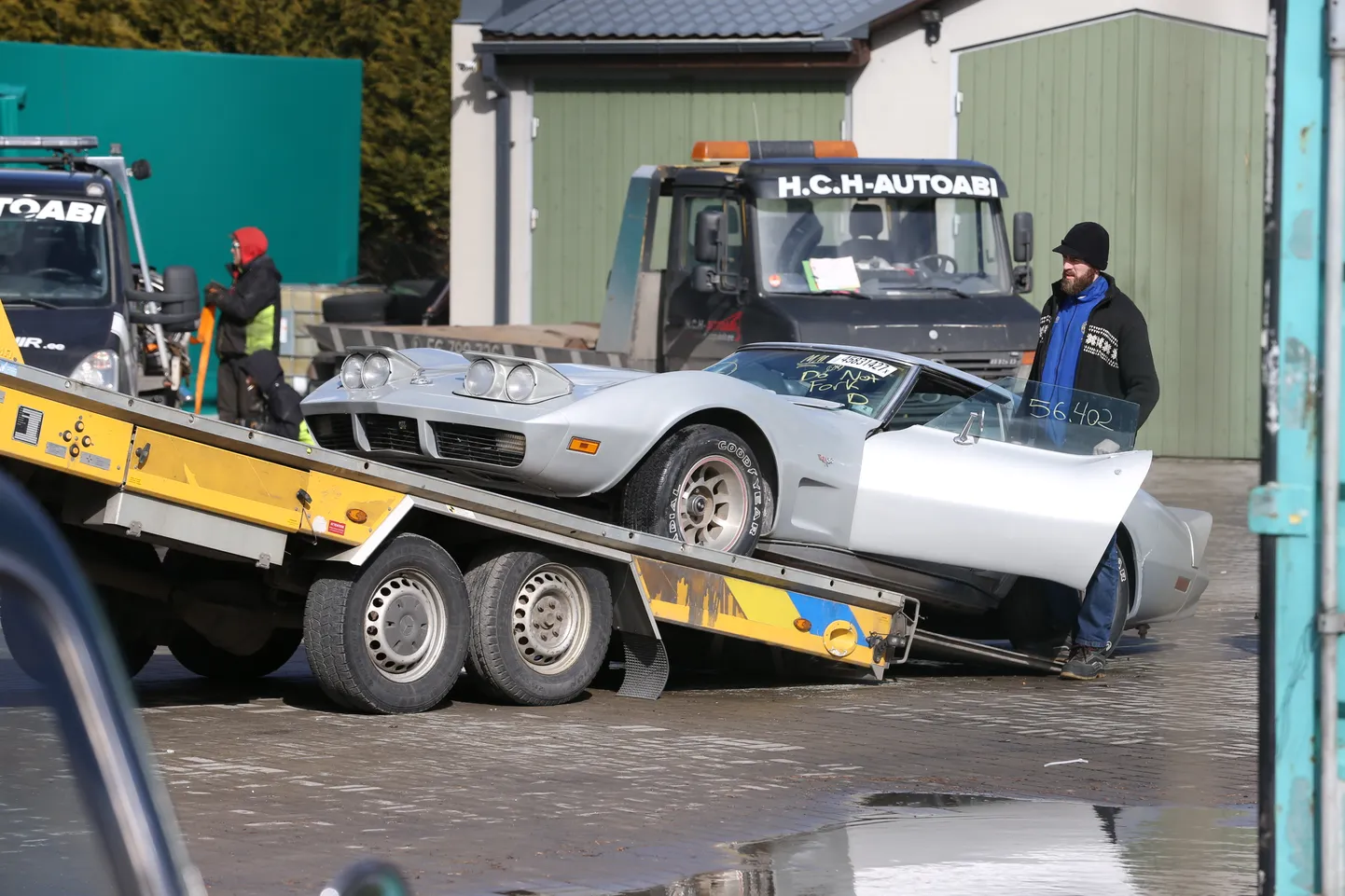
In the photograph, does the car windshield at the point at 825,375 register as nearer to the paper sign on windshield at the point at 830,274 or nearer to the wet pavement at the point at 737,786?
the wet pavement at the point at 737,786

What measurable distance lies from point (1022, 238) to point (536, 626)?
665 cm

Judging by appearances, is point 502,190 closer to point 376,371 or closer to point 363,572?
point 376,371

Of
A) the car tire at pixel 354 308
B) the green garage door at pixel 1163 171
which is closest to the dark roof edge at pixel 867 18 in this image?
the green garage door at pixel 1163 171

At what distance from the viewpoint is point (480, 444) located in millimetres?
8297

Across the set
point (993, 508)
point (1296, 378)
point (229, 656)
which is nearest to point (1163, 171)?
point (993, 508)

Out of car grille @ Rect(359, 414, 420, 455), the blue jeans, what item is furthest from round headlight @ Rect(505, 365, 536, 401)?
the blue jeans

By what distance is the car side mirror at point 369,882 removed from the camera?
2.47 meters

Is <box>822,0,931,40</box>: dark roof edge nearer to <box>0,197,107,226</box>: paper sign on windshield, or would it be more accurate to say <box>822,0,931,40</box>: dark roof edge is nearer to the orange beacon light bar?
the orange beacon light bar

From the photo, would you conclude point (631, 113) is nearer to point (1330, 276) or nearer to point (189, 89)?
point (189, 89)

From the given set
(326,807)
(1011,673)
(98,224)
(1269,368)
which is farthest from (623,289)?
(1269,368)

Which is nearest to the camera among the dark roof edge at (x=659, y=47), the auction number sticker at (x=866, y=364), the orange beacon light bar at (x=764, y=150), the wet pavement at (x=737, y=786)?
the wet pavement at (x=737, y=786)

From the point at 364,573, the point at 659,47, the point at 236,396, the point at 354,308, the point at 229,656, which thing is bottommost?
the point at 229,656

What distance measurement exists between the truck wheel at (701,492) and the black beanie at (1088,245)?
1.93 metres

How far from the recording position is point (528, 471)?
8.20 meters
